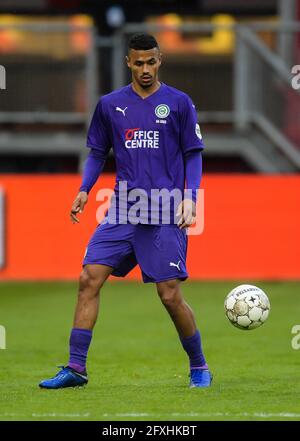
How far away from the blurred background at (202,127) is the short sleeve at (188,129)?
9202 millimetres

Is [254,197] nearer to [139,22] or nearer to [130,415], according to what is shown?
[139,22]

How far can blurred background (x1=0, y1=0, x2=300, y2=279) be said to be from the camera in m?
18.6

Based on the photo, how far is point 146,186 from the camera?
9.20 meters

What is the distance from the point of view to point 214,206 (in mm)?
18781

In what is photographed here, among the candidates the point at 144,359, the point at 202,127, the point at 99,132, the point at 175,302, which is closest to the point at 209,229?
the point at 202,127

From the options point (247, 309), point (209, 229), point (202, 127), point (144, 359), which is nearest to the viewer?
point (247, 309)

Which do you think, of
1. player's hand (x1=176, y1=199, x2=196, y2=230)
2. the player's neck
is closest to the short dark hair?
the player's neck

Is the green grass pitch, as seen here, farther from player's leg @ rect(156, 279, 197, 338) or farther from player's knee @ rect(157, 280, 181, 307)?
player's knee @ rect(157, 280, 181, 307)

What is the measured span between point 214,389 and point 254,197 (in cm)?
965

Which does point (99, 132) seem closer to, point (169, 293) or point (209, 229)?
point (169, 293)

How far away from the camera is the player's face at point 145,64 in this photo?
9031 mm

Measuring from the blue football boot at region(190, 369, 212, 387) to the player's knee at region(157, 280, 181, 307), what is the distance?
56cm

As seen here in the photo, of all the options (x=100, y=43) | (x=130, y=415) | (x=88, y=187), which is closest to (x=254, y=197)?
(x=100, y=43)

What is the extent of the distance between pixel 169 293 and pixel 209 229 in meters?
9.63
